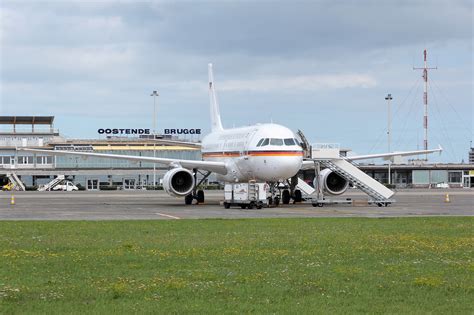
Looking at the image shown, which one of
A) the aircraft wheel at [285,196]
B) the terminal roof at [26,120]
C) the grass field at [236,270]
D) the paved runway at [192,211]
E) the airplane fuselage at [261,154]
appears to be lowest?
the grass field at [236,270]

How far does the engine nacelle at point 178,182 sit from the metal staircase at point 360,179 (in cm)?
820

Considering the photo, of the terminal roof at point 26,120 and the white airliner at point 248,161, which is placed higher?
the terminal roof at point 26,120

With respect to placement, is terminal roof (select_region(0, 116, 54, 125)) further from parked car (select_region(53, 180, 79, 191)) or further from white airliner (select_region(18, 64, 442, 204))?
white airliner (select_region(18, 64, 442, 204))

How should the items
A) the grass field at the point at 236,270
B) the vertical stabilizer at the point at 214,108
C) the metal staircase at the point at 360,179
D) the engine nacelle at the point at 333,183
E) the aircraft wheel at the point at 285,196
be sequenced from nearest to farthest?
the grass field at the point at 236,270 < the metal staircase at the point at 360,179 < the aircraft wheel at the point at 285,196 < the engine nacelle at the point at 333,183 < the vertical stabilizer at the point at 214,108

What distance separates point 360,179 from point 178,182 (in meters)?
11.0

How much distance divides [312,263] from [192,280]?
136 inches

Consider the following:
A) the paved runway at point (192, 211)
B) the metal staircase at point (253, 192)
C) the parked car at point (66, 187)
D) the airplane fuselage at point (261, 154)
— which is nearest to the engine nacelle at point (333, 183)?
the paved runway at point (192, 211)

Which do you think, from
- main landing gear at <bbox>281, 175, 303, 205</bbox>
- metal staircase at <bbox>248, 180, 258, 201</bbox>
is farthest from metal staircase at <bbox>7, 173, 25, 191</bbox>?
metal staircase at <bbox>248, 180, 258, 201</bbox>

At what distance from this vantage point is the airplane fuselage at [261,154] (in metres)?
46.8

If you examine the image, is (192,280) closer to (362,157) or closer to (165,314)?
(165,314)

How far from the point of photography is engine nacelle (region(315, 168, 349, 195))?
5250 cm

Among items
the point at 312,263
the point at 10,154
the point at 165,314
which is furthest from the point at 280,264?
the point at 10,154

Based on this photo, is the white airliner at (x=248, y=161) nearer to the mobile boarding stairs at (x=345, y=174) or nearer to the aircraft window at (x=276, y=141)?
the aircraft window at (x=276, y=141)

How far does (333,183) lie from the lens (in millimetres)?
52938
